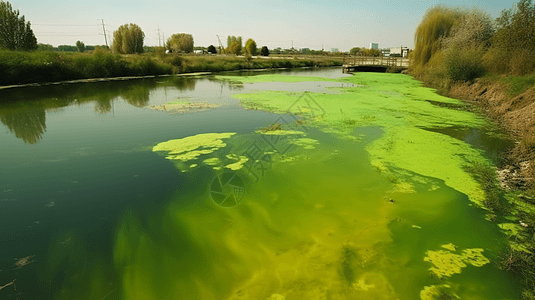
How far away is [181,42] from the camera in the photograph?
187 feet

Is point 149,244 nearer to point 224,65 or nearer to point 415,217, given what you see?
point 415,217

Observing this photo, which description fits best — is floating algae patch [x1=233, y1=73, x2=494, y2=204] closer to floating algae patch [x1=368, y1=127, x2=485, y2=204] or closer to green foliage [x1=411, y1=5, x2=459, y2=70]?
floating algae patch [x1=368, y1=127, x2=485, y2=204]

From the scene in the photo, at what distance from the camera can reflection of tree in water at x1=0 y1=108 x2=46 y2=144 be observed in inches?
265

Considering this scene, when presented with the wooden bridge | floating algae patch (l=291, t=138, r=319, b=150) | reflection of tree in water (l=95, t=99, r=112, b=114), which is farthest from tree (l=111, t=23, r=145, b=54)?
floating algae patch (l=291, t=138, r=319, b=150)

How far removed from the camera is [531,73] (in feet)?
32.1

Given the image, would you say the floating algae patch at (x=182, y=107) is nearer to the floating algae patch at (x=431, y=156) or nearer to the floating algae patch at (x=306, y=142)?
the floating algae patch at (x=306, y=142)

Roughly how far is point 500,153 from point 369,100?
21.6 ft

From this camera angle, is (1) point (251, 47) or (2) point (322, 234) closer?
(2) point (322, 234)

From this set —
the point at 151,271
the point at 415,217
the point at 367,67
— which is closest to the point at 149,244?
the point at 151,271

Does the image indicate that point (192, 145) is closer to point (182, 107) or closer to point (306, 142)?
point (306, 142)

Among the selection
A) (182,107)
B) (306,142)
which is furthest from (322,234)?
(182,107)

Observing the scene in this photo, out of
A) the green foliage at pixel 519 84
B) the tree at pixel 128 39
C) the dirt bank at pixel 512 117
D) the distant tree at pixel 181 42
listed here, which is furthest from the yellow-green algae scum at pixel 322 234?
the distant tree at pixel 181 42

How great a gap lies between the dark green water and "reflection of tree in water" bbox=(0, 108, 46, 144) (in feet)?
2.80

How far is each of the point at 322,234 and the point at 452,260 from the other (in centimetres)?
134
